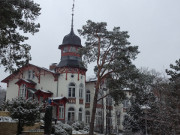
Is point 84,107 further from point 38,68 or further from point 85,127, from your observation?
point 38,68

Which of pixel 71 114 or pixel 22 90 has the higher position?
pixel 22 90

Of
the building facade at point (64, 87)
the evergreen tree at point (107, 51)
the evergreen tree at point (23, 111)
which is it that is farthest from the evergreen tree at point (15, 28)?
the building facade at point (64, 87)

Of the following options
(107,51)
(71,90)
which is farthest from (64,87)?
(107,51)

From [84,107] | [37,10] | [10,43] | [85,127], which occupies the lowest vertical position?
[85,127]

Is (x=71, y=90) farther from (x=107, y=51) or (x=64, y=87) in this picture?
(x=107, y=51)

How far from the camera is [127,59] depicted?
2273 cm

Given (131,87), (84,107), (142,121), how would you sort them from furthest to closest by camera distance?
1. (84,107)
2. (142,121)
3. (131,87)

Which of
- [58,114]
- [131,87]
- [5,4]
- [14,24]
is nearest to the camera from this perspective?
[5,4]

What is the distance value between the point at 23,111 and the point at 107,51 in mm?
10333

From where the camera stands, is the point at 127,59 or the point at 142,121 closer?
the point at 127,59

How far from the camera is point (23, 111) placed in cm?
1741

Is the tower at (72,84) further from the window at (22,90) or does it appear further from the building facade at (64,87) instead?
the window at (22,90)

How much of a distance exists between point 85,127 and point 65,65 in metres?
9.68

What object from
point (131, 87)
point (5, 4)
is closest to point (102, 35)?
point (131, 87)
